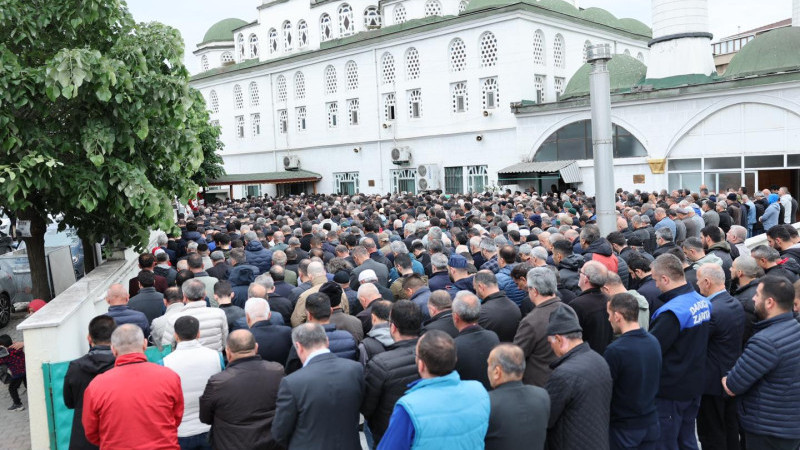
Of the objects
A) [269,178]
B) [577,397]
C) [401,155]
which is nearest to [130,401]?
[577,397]

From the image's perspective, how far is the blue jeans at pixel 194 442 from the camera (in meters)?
5.27

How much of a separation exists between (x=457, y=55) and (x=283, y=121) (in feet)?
49.8

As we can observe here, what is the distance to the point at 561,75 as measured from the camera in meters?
33.9

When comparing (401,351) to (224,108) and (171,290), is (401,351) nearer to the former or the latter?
(171,290)

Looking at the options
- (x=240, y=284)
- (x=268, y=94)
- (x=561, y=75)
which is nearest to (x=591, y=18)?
(x=561, y=75)

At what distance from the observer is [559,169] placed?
28.0 metres

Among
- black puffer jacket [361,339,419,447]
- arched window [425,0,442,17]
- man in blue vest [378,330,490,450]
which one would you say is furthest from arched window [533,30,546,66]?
man in blue vest [378,330,490,450]

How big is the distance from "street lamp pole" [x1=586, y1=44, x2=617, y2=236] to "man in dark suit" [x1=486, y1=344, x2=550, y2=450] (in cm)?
666

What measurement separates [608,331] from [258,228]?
8.83m

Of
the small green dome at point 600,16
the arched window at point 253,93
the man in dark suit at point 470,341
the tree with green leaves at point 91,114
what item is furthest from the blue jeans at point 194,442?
the arched window at point 253,93

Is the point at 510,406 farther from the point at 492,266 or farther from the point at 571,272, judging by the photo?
the point at 492,266

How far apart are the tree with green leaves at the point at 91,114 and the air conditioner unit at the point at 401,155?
2705 centimetres

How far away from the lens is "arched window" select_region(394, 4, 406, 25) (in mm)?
38009

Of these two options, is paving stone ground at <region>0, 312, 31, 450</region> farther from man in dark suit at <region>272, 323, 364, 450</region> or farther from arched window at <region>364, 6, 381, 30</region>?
arched window at <region>364, 6, 381, 30</region>
